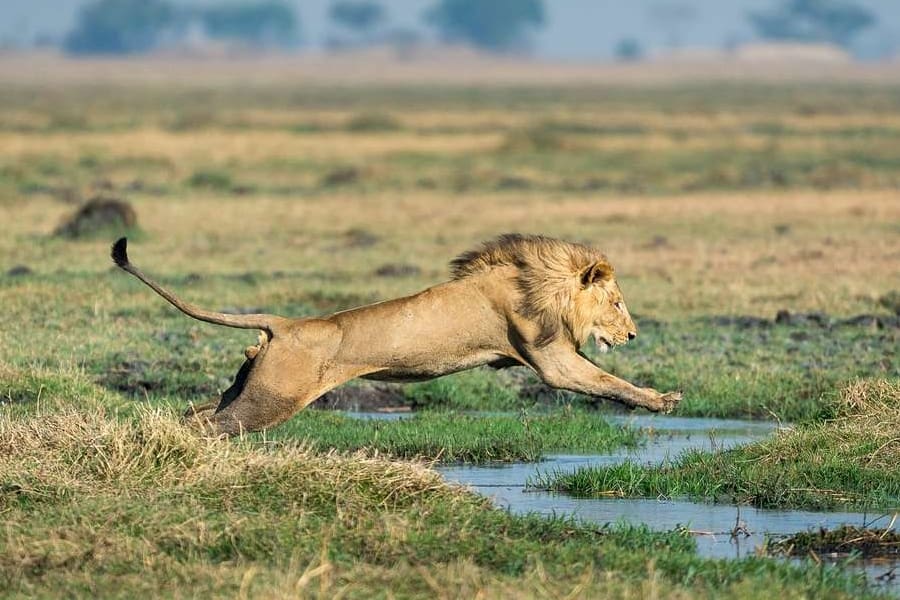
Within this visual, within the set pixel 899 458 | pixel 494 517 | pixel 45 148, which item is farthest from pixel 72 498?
pixel 45 148

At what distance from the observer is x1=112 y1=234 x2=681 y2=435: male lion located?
7.77 meters

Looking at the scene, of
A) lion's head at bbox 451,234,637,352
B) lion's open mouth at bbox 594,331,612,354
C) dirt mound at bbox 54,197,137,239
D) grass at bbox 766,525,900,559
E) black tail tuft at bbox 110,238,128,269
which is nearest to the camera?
grass at bbox 766,525,900,559

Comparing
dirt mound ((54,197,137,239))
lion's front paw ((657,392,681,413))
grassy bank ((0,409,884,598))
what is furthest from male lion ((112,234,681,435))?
dirt mound ((54,197,137,239))

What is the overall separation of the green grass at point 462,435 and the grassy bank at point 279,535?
162cm

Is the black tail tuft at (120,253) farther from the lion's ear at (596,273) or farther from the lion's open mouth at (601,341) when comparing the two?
the lion's open mouth at (601,341)

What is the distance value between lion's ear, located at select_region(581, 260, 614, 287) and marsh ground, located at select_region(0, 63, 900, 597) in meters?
1.17

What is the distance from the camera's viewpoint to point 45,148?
38.3 metres

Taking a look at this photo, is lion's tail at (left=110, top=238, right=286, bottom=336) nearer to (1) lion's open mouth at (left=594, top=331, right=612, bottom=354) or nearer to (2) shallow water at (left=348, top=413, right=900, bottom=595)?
(2) shallow water at (left=348, top=413, right=900, bottom=595)

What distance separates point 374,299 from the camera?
1509cm

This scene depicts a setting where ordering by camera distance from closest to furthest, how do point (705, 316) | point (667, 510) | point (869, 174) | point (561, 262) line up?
point (667, 510)
point (561, 262)
point (705, 316)
point (869, 174)

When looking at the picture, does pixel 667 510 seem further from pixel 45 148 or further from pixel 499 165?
pixel 45 148

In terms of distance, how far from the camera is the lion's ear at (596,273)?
27.3 feet

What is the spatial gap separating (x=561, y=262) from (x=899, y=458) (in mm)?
1983

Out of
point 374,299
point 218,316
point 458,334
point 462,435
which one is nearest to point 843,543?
point 458,334
